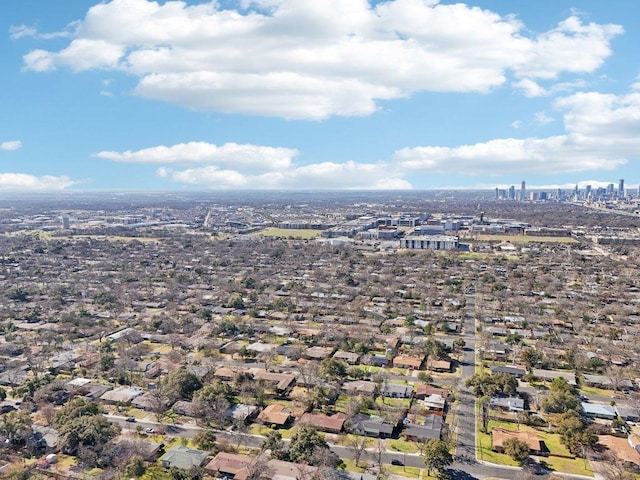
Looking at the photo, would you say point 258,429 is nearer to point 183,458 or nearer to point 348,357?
point 183,458

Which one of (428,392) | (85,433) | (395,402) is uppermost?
(85,433)

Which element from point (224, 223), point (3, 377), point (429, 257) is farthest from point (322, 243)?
point (3, 377)

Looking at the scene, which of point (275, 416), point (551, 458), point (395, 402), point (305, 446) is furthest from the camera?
point (395, 402)

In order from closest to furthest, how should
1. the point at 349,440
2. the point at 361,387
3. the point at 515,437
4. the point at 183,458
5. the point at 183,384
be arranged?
the point at 183,458, the point at 515,437, the point at 349,440, the point at 183,384, the point at 361,387

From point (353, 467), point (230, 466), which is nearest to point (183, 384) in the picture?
point (230, 466)

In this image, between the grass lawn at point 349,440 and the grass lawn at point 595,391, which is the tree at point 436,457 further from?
the grass lawn at point 595,391

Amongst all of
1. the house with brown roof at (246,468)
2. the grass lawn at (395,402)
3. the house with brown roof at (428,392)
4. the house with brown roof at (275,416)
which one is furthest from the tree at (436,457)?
the house with brown roof at (275,416)
